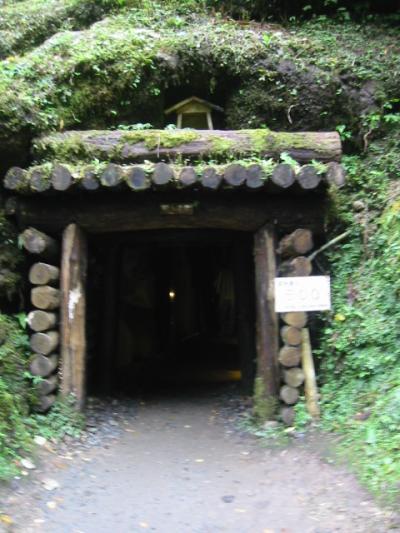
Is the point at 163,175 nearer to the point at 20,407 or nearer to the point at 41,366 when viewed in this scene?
the point at 41,366

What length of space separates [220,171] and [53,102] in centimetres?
326

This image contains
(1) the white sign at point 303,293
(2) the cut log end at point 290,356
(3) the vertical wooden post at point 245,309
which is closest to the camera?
(1) the white sign at point 303,293

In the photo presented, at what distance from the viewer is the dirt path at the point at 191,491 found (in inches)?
167

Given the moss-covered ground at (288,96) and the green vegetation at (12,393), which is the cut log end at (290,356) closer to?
the moss-covered ground at (288,96)

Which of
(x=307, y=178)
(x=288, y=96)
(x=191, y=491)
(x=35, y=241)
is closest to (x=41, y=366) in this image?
(x=35, y=241)

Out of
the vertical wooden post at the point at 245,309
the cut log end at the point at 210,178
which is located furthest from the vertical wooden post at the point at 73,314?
the vertical wooden post at the point at 245,309

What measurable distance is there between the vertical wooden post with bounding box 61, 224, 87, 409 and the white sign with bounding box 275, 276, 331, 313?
7.99ft

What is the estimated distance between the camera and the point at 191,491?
5031 mm

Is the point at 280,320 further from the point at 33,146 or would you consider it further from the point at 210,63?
the point at 210,63

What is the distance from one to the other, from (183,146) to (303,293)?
8.09 feet

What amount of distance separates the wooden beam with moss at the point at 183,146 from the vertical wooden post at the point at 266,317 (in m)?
1.15

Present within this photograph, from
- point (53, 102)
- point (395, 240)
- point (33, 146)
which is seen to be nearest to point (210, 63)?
point (53, 102)

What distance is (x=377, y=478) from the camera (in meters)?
4.33

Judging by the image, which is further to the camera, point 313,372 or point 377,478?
point 313,372
